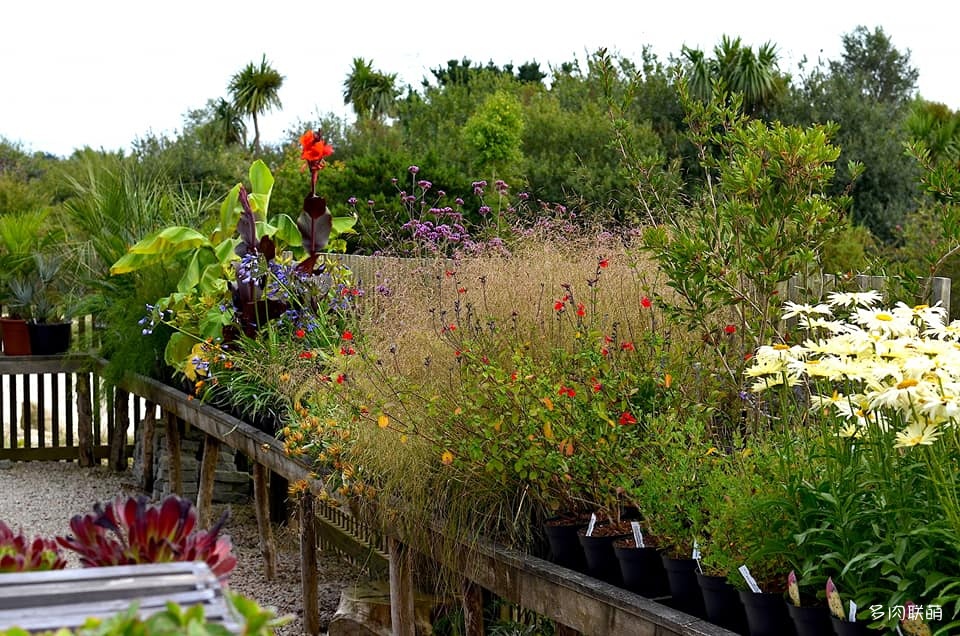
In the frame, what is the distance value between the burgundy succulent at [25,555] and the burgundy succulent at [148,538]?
0.04 m

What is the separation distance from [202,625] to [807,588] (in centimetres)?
205

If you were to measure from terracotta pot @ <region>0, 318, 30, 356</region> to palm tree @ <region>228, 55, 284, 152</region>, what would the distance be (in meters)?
23.4

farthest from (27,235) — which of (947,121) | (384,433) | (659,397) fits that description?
(947,121)

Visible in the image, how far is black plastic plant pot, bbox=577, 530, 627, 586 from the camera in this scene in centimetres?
318

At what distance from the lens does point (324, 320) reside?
242 inches

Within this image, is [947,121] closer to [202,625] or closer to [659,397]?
[659,397]

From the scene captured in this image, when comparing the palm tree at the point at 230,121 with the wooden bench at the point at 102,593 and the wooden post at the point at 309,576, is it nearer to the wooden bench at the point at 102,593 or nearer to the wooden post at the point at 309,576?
the wooden post at the point at 309,576

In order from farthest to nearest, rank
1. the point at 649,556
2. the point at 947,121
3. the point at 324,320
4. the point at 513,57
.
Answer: the point at 513,57 → the point at 947,121 → the point at 324,320 → the point at 649,556

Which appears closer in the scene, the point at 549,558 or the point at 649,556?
the point at 649,556

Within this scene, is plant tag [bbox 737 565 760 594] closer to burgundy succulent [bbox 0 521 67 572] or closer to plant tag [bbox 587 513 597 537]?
plant tag [bbox 587 513 597 537]

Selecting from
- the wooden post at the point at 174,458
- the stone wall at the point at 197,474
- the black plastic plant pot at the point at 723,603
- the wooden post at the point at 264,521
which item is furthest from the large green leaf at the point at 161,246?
the black plastic plant pot at the point at 723,603

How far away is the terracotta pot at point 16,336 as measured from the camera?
9.51m

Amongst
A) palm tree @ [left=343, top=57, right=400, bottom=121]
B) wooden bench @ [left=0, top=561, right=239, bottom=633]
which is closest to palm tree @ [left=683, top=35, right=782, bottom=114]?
palm tree @ [left=343, top=57, right=400, bottom=121]

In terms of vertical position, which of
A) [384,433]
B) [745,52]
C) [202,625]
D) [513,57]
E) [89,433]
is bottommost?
[89,433]
